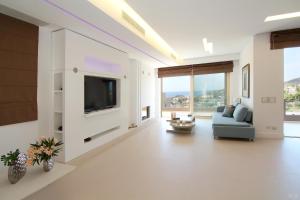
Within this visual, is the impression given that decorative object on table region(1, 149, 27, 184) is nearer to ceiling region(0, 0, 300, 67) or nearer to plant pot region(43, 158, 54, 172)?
plant pot region(43, 158, 54, 172)

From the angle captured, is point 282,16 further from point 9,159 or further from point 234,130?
point 9,159

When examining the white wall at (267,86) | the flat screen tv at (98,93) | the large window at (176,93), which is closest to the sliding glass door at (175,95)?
the large window at (176,93)

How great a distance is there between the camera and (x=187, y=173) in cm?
253

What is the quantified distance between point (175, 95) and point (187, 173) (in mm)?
6155

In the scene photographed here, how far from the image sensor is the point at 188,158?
122 inches

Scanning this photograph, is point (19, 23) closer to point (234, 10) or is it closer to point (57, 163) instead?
point (57, 163)

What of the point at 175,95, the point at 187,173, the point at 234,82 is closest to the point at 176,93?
the point at 175,95

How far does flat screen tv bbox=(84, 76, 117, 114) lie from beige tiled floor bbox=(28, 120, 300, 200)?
1.10 metres

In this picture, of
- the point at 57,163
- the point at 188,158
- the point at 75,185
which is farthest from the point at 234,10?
the point at 57,163

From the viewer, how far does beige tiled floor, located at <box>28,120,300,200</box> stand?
2023 millimetres

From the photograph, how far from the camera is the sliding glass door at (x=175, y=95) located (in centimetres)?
818

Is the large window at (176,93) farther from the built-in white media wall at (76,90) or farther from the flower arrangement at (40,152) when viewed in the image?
the flower arrangement at (40,152)

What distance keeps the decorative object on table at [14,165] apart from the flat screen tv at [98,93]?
145 cm

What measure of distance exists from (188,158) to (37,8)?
3.37 metres
